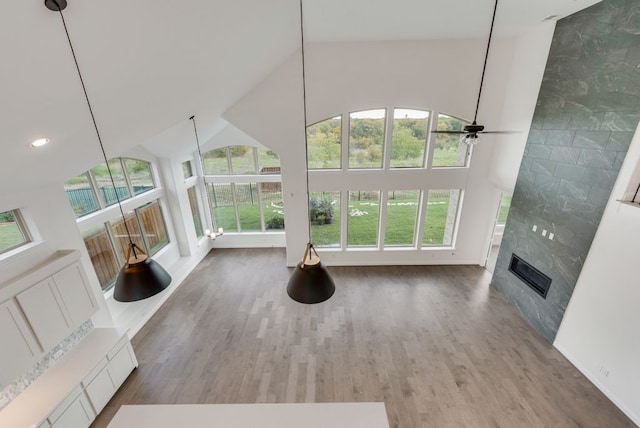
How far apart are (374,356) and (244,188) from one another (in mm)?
5542

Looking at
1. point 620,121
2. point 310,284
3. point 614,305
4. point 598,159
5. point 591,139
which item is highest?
point 620,121

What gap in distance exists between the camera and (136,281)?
2180 millimetres

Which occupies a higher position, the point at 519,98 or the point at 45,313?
the point at 519,98

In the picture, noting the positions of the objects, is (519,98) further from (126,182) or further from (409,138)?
(126,182)

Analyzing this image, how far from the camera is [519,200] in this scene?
17.2 ft

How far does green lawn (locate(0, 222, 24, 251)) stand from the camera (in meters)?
3.25

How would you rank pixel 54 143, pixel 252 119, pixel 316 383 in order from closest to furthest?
pixel 54 143 → pixel 316 383 → pixel 252 119

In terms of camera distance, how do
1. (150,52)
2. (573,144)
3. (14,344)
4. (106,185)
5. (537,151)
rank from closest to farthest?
(150,52) → (14,344) → (573,144) → (537,151) → (106,185)

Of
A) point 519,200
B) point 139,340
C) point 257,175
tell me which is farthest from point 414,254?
point 139,340

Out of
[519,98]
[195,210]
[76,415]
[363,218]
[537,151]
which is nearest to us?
[76,415]

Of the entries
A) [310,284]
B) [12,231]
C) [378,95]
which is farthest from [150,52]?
[378,95]

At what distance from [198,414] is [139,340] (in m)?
2.71

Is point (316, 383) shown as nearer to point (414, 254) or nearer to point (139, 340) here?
point (139, 340)

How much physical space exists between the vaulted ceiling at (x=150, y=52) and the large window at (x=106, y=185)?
3.16 ft
